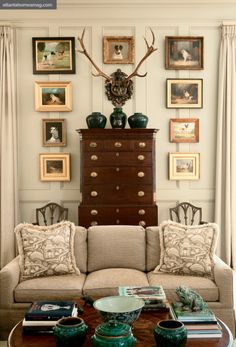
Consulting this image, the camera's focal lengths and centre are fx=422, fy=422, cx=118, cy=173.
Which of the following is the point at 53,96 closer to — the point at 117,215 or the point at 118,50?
the point at 118,50

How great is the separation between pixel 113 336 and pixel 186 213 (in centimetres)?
387

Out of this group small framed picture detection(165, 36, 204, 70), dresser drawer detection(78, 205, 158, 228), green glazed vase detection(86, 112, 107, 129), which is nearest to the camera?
dresser drawer detection(78, 205, 158, 228)

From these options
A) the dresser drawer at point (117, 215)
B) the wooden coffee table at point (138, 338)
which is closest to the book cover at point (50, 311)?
the wooden coffee table at point (138, 338)

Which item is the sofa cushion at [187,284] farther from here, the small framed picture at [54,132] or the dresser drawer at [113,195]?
the small framed picture at [54,132]

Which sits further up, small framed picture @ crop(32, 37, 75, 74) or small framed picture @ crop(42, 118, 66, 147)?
small framed picture @ crop(32, 37, 75, 74)

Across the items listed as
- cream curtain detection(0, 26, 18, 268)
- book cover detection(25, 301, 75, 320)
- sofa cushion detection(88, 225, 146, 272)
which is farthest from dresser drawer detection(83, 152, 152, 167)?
book cover detection(25, 301, 75, 320)

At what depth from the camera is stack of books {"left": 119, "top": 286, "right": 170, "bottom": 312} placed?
279cm

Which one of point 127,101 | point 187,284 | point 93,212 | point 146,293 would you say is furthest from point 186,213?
point 146,293

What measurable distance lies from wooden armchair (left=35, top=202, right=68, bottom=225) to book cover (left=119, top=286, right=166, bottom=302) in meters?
2.79

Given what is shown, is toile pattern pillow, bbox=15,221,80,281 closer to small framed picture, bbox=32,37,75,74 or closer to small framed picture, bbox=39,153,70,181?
small framed picture, bbox=39,153,70,181

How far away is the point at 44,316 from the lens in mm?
2527

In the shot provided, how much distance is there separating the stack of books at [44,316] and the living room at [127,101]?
305cm

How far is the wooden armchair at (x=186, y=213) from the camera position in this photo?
565 centimetres

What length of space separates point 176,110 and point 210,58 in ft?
2.78
